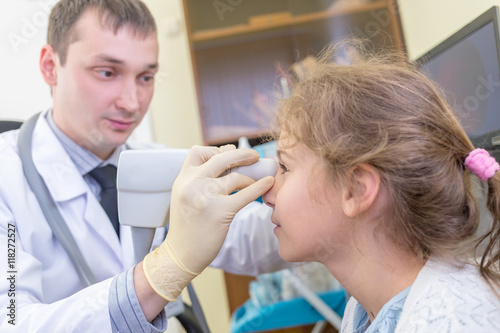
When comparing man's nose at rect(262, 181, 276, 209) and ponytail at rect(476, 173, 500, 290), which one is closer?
ponytail at rect(476, 173, 500, 290)

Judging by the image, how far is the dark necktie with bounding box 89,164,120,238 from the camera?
1.23 meters

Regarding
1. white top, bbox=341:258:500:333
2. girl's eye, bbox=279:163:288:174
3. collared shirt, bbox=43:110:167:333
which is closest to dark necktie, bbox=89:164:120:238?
collared shirt, bbox=43:110:167:333

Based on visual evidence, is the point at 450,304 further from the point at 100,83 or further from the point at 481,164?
the point at 100,83

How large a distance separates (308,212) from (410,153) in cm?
20

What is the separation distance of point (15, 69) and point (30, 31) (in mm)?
182

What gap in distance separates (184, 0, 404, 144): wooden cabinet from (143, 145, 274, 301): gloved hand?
1397 mm

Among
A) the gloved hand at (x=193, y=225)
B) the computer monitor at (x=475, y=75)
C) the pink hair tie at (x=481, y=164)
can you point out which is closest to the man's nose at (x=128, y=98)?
the gloved hand at (x=193, y=225)

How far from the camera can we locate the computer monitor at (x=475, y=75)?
877 millimetres

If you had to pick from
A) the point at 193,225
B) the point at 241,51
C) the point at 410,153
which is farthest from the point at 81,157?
the point at 241,51

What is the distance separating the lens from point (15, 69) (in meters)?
2.13

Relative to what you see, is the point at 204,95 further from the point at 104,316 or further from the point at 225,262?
the point at 104,316

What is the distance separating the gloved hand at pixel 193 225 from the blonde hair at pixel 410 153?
0.58ft

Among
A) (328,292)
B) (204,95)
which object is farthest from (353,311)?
(204,95)

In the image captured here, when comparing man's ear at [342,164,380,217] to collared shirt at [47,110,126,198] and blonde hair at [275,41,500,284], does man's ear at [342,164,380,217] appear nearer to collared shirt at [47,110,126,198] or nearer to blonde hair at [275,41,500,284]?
blonde hair at [275,41,500,284]
